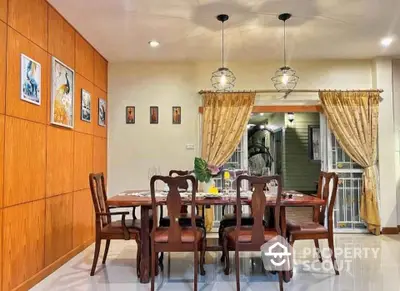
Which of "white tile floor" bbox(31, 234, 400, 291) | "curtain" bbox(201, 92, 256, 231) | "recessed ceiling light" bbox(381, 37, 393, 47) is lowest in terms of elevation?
"white tile floor" bbox(31, 234, 400, 291)

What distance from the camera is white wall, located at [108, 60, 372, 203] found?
586 cm

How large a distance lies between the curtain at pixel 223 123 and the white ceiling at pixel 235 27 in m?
0.67

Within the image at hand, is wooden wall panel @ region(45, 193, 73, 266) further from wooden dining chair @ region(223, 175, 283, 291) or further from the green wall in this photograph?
the green wall

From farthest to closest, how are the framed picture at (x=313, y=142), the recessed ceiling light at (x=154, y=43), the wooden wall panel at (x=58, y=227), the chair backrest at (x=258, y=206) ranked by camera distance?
the framed picture at (x=313, y=142) < the recessed ceiling light at (x=154, y=43) < the wooden wall panel at (x=58, y=227) < the chair backrest at (x=258, y=206)

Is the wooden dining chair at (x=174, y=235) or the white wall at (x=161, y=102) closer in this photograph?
the wooden dining chair at (x=174, y=235)

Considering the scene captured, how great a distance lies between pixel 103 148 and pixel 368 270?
160 inches

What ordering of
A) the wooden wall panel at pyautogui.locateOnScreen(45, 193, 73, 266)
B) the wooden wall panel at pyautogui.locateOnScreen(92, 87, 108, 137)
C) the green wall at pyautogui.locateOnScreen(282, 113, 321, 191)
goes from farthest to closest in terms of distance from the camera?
1. the green wall at pyautogui.locateOnScreen(282, 113, 321, 191)
2. the wooden wall panel at pyautogui.locateOnScreen(92, 87, 108, 137)
3. the wooden wall panel at pyautogui.locateOnScreen(45, 193, 73, 266)

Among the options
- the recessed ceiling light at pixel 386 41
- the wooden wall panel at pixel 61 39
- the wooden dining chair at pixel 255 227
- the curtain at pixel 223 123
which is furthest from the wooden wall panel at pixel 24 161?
the recessed ceiling light at pixel 386 41

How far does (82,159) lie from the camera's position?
4.74 m

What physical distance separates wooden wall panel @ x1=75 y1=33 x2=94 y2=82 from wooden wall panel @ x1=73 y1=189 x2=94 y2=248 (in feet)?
5.26

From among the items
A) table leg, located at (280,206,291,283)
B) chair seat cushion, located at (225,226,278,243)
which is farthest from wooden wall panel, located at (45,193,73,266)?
table leg, located at (280,206,291,283)

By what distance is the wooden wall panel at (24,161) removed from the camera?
291cm

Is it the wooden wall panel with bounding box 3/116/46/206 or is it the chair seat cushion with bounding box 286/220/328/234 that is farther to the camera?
the chair seat cushion with bounding box 286/220/328/234

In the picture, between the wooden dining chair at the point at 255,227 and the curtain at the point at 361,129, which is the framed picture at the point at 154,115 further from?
the wooden dining chair at the point at 255,227
